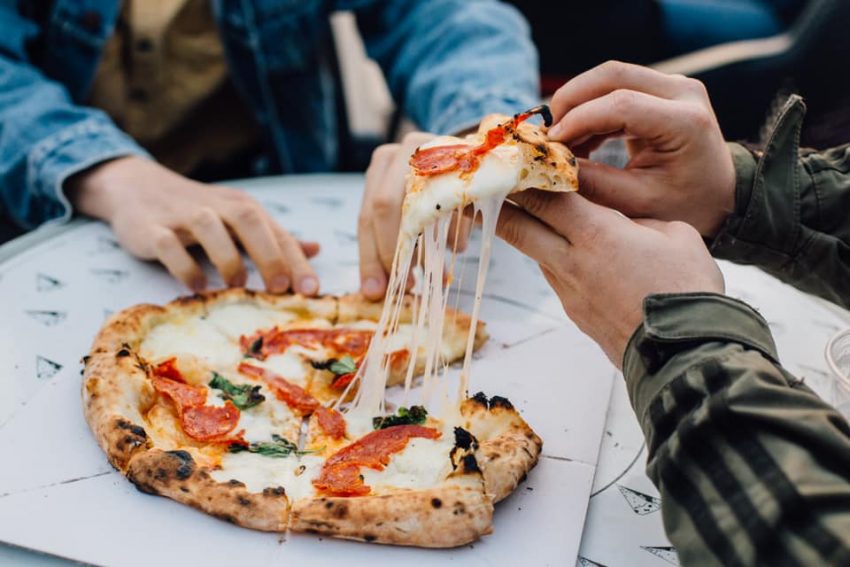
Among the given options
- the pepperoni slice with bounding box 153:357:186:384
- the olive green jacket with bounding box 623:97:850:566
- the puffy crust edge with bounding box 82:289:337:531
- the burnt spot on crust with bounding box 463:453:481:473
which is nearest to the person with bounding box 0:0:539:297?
the puffy crust edge with bounding box 82:289:337:531

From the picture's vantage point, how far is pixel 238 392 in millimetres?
1959

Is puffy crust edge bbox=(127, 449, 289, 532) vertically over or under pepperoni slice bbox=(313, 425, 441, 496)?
over

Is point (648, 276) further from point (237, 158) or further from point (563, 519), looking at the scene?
point (237, 158)

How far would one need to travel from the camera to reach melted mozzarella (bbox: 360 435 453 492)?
1.65 metres

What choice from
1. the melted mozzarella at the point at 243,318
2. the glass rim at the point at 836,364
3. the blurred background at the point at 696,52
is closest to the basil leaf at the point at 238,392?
the melted mozzarella at the point at 243,318

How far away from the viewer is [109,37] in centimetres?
326

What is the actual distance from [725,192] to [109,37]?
2.57m

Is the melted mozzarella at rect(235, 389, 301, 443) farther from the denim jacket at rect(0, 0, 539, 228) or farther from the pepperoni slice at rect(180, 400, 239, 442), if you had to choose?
the denim jacket at rect(0, 0, 539, 228)

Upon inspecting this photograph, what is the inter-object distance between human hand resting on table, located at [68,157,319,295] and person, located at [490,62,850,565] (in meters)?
0.94

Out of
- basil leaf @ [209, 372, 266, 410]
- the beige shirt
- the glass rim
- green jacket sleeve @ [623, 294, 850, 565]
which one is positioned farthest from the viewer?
the beige shirt

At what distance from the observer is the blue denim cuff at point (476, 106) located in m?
3.00

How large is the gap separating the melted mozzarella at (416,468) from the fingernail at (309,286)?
0.78 meters

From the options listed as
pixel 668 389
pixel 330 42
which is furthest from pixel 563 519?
pixel 330 42

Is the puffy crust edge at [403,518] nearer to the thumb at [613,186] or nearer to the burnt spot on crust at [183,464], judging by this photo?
the burnt spot on crust at [183,464]
